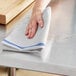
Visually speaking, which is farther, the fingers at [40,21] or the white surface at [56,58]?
the fingers at [40,21]

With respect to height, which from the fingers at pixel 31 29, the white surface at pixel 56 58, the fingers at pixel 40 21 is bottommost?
the white surface at pixel 56 58

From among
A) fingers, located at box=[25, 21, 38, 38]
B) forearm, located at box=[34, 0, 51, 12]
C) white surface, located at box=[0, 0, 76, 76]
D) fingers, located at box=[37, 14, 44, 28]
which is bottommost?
white surface, located at box=[0, 0, 76, 76]

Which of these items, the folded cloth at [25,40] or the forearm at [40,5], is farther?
the forearm at [40,5]

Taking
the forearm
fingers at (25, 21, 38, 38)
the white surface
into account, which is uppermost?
the forearm

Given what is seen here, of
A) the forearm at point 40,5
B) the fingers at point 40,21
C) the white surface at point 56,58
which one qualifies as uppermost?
the forearm at point 40,5

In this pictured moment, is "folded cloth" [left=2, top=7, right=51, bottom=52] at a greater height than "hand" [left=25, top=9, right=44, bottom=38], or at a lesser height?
lesser

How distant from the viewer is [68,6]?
978 millimetres

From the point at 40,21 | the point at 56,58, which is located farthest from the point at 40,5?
the point at 56,58

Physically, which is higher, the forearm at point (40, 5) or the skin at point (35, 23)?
the forearm at point (40, 5)

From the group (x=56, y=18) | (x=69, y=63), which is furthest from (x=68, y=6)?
(x=69, y=63)

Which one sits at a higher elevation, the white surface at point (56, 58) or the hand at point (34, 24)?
the hand at point (34, 24)

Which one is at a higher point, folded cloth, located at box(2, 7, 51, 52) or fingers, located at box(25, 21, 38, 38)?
fingers, located at box(25, 21, 38, 38)

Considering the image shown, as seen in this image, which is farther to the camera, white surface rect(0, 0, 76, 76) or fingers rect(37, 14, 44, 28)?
fingers rect(37, 14, 44, 28)

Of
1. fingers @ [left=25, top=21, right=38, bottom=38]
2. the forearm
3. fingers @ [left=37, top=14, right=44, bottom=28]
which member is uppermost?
the forearm
